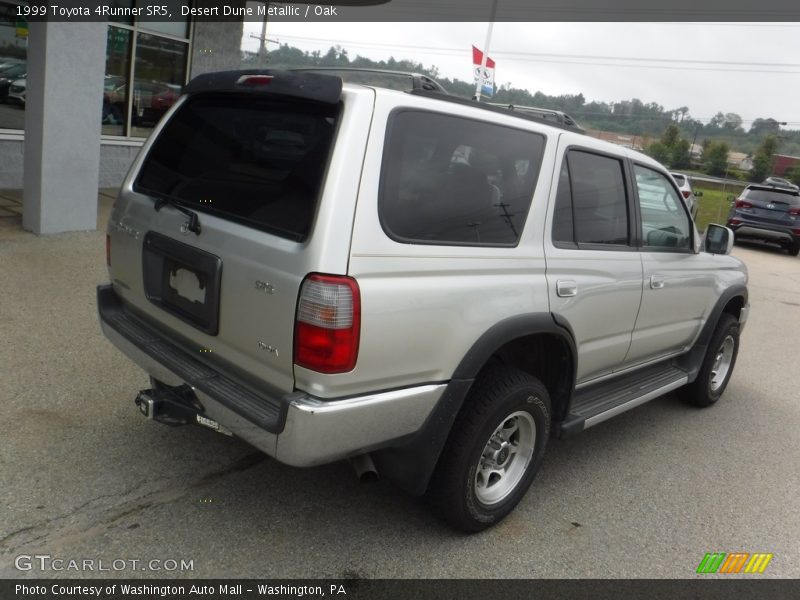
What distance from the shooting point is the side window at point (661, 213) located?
13.7 ft

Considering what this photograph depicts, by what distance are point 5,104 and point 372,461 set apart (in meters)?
8.86

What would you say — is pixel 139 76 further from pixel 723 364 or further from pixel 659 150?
pixel 659 150

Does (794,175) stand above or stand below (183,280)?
above

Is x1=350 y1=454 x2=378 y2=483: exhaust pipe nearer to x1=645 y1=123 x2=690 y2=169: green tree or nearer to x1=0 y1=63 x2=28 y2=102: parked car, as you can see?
x1=0 y1=63 x2=28 y2=102: parked car

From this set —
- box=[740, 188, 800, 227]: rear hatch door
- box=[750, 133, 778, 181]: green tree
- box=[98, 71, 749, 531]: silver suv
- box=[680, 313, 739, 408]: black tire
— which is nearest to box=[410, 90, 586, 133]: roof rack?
box=[98, 71, 749, 531]: silver suv

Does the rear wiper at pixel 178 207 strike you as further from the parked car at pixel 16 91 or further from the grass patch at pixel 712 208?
the grass patch at pixel 712 208

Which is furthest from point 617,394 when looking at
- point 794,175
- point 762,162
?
point 794,175

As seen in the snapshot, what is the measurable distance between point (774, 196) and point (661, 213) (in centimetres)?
1467

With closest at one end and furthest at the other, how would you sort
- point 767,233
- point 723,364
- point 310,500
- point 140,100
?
point 310,500 → point 723,364 → point 140,100 → point 767,233

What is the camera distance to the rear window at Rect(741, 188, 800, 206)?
1677 cm

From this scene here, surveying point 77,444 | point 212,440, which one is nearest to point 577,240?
point 212,440

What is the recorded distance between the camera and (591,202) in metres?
3.66

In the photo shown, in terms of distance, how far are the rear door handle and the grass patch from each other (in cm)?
1699

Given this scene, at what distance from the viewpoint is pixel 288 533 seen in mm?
3109
